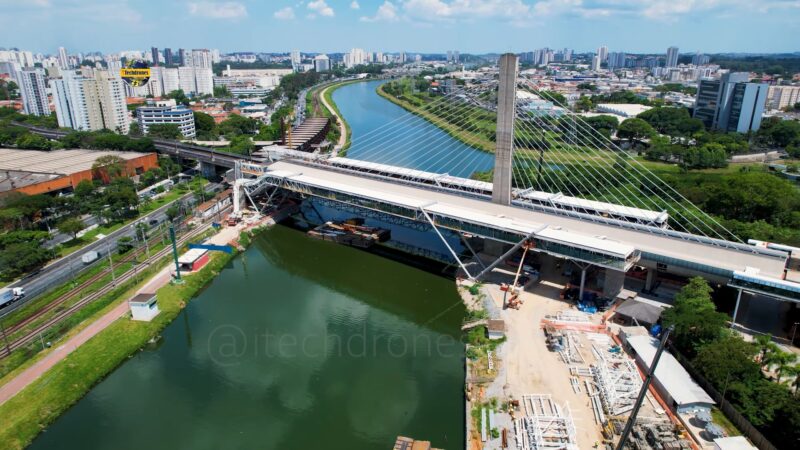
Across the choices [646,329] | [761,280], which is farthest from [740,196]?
[646,329]

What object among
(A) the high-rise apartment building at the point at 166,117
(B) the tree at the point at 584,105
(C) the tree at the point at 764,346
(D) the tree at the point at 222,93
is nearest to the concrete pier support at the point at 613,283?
(C) the tree at the point at 764,346

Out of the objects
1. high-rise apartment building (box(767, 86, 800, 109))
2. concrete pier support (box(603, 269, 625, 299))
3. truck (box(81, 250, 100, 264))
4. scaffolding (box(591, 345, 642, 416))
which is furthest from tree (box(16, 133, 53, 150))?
high-rise apartment building (box(767, 86, 800, 109))

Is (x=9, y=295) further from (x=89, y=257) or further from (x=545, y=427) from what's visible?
(x=545, y=427)

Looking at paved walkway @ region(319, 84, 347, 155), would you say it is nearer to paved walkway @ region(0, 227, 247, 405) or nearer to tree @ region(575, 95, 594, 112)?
paved walkway @ region(0, 227, 247, 405)

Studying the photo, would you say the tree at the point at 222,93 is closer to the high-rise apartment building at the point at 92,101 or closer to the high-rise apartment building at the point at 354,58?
the high-rise apartment building at the point at 92,101

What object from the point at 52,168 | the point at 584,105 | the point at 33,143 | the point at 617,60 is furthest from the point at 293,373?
the point at 617,60

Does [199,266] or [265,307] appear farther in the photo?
[199,266]

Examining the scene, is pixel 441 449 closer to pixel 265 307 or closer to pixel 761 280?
pixel 265 307

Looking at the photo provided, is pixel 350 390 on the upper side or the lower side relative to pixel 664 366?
lower
